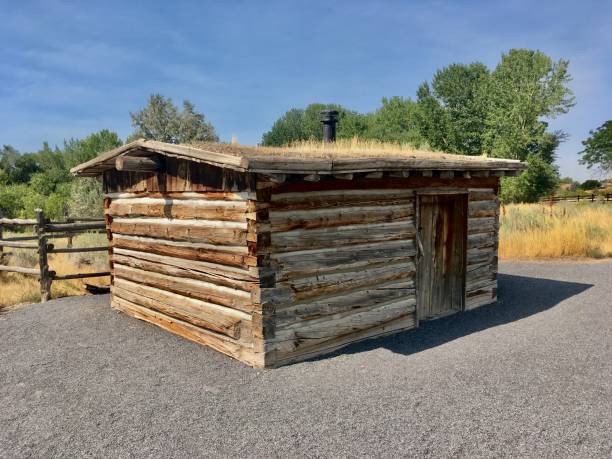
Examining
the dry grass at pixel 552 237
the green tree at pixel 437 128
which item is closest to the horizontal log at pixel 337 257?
the dry grass at pixel 552 237

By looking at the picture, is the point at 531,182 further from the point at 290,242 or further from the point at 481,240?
the point at 290,242

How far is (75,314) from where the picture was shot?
8.38m

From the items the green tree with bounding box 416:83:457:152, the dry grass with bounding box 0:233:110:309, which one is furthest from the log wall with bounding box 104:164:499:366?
the green tree with bounding box 416:83:457:152

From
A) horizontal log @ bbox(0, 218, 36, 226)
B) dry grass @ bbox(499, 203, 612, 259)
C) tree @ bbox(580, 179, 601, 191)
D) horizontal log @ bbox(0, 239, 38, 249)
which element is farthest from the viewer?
tree @ bbox(580, 179, 601, 191)

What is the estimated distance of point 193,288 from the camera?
22.4 ft

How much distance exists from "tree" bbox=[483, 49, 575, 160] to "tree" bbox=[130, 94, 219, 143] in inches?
882

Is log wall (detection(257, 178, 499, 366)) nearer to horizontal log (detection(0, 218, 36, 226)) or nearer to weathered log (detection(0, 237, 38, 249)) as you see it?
weathered log (detection(0, 237, 38, 249))

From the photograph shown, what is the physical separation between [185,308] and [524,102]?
32.9 meters

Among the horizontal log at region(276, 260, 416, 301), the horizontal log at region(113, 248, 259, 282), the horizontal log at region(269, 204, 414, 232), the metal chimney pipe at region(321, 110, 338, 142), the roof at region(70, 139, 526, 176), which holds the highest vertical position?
the metal chimney pipe at region(321, 110, 338, 142)

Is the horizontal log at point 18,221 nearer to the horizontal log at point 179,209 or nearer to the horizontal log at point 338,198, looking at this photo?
the horizontal log at point 179,209

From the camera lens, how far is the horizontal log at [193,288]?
6008 millimetres

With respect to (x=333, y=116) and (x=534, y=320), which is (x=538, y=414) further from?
(x=333, y=116)

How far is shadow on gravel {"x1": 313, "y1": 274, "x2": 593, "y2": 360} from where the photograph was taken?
6580 mm

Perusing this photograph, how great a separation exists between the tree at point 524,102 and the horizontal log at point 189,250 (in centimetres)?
3016
